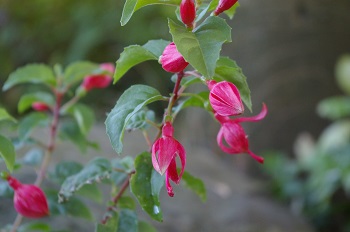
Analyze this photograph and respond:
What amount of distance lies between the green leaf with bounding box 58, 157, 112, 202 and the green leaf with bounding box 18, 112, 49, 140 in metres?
0.16

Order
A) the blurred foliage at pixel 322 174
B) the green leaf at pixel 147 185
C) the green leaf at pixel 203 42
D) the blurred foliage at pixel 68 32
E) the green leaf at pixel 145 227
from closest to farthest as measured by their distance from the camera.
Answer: the green leaf at pixel 203 42
the green leaf at pixel 147 185
the green leaf at pixel 145 227
the blurred foliage at pixel 322 174
the blurred foliage at pixel 68 32

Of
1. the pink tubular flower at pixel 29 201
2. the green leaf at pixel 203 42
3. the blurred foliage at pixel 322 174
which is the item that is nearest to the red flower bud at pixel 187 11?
the green leaf at pixel 203 42

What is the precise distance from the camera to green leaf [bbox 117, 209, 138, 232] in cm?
61

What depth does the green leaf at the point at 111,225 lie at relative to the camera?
610mm

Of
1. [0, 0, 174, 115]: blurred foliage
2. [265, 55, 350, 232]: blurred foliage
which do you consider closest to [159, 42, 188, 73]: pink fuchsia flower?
[265, 55, 350, 232]: blurred foliage

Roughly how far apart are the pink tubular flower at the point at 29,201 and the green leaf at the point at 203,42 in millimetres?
252

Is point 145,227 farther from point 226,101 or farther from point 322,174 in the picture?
point 322,174

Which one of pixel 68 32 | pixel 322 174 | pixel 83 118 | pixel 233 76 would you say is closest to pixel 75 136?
pixel 83 118

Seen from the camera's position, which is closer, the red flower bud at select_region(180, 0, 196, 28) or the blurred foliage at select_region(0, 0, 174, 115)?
the red flower bud at select_region(180, 0, 196, 28)

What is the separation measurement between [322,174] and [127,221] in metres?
1.12

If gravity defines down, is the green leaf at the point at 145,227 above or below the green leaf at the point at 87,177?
below

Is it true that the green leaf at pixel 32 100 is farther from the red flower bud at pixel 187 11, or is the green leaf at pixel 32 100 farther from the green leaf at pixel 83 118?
the red flower bud at pixel 187 11

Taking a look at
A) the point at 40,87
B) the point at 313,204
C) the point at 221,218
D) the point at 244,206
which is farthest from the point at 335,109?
the point at 40,87

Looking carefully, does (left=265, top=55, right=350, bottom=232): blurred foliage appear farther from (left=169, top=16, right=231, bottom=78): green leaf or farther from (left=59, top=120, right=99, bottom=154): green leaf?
(left=169, top=16, right=231, bottom=78): green leaf
